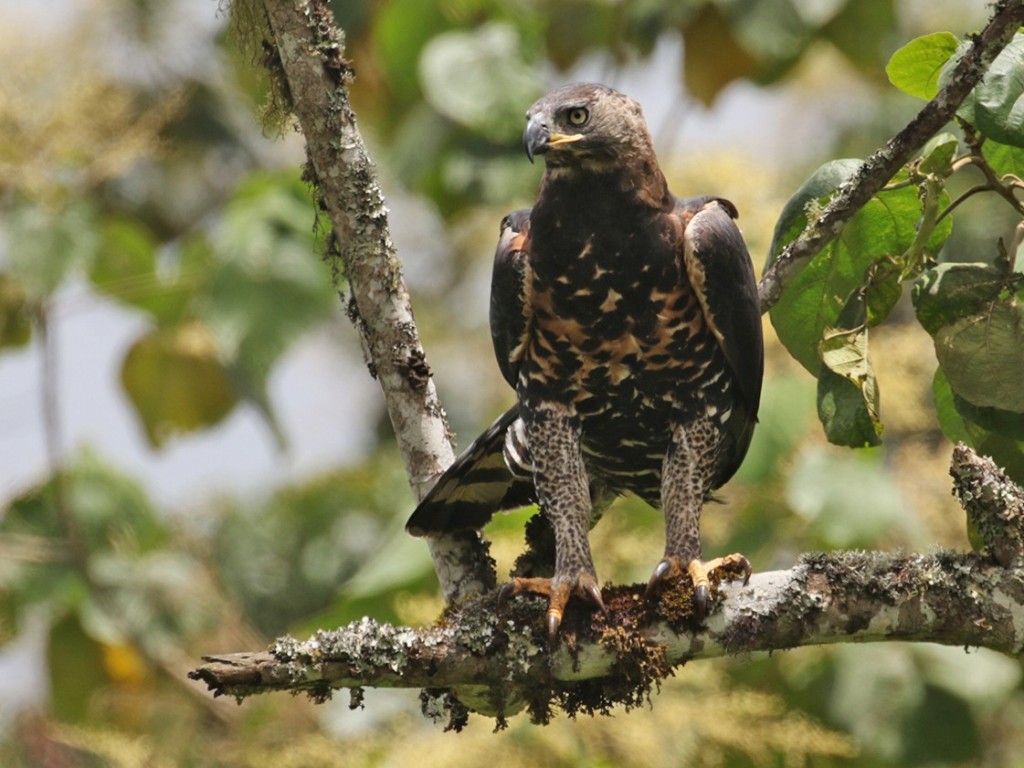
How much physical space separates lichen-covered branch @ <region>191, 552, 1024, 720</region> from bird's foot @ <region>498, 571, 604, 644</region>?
0.10 ft

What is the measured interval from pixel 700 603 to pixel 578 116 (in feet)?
4.20

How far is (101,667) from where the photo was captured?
24.1ft

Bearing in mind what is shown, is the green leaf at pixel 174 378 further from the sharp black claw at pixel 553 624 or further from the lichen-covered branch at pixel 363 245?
the sharp black claw at pixel 553 624

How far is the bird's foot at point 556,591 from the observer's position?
126 inches

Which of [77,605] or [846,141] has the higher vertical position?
[846,141]

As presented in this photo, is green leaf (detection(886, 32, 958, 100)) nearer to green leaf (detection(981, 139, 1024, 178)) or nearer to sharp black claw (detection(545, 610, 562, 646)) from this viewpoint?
green leaf (detection(981, 139, 1024, 178))

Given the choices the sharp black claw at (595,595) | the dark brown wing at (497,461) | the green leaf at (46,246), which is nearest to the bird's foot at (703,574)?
the sharp black claw at (595,595)

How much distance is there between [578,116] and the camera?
12.0ft

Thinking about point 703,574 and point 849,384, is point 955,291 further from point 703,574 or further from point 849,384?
point 703,574

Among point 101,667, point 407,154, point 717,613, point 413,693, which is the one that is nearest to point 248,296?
point 407,154

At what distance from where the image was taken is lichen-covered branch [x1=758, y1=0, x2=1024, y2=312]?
2.90 meters

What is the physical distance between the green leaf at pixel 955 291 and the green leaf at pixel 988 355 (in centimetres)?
3

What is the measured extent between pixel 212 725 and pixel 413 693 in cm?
176

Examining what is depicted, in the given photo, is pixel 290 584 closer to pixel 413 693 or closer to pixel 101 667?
pixel 101 667
